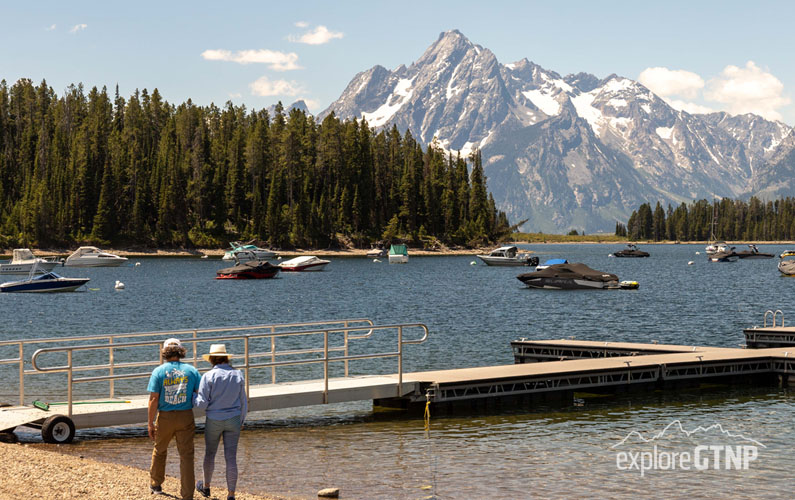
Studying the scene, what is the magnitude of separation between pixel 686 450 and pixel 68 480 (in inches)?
585

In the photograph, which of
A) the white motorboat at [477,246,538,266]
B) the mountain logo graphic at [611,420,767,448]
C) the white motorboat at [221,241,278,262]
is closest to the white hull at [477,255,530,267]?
the white motorboat at [477,246,538,266]

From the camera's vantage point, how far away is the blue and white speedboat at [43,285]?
88750 millimetres

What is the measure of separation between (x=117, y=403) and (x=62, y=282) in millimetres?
75045

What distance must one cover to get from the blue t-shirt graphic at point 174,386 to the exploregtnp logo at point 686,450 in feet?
34.6

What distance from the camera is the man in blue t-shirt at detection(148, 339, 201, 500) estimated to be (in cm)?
1437

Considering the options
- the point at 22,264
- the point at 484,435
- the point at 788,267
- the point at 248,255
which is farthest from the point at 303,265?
the point at 484,435

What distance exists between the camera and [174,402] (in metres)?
14.5

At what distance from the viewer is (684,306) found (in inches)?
3034

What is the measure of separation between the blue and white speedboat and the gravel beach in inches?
3052

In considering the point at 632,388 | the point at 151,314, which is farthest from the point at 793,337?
the point at 151,314

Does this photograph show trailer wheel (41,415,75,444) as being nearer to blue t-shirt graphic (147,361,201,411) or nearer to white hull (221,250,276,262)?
blue t-shirt graphic (147,361,201,411)

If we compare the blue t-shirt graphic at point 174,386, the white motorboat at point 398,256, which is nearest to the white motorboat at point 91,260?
the white motorboat at point 398,256

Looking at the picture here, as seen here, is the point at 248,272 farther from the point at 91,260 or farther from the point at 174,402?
the point at 174,402

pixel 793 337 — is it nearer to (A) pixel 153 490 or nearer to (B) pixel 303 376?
(B) pixel 303 376
